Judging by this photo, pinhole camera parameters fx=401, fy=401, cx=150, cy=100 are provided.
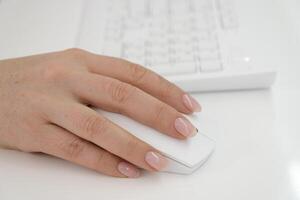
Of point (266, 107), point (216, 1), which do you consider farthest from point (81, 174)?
point (216, 1)

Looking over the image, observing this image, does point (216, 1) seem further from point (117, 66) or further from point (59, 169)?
point (59, 169)

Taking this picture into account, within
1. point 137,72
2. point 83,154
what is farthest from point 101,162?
point 137,72

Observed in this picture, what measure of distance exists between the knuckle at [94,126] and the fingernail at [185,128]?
0.28ft

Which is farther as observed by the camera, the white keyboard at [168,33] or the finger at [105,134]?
the white keyboard at [168,33]

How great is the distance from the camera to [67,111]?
497 millimetres

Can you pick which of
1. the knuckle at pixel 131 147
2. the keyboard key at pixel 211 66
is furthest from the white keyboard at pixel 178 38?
the knuckle at pixel 131 147

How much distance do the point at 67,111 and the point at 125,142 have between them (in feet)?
0.28

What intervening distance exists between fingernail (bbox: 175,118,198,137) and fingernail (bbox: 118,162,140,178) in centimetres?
7

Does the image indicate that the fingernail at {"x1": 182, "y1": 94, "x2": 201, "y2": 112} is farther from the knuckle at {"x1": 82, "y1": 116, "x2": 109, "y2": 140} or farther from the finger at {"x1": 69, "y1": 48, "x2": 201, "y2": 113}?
the knuckle at {"x1": 82, "y1": 116, "x2": 109, "y2": 140}

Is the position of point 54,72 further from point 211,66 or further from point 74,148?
point 211,66

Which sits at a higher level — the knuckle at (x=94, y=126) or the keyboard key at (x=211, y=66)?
the keyboard key at (x=211, y=66)

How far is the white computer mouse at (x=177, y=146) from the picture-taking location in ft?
1.52

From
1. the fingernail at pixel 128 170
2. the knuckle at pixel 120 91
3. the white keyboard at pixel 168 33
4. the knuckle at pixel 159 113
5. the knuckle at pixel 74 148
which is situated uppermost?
the white keyboard at pixel 168 33

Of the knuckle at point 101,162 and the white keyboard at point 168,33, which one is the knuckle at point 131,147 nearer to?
the knuckle at point 101,162
